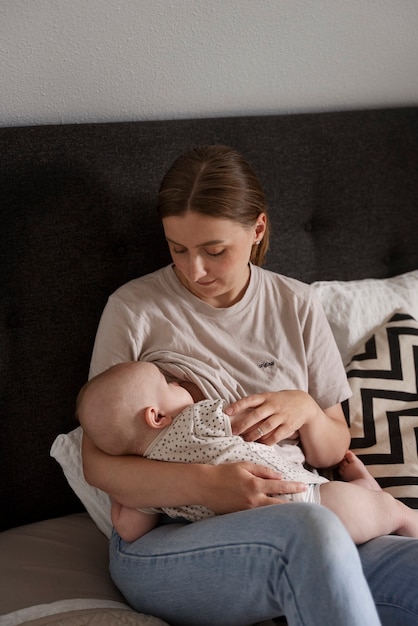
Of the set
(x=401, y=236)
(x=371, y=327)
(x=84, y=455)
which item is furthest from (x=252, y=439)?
(x=401, y=236)

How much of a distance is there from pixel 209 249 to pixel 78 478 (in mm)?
552

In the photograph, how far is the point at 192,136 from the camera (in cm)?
182

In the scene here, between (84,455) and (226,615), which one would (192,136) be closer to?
(84,455)

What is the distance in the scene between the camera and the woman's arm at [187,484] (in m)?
1.36

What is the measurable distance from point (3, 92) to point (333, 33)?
866 millimetres

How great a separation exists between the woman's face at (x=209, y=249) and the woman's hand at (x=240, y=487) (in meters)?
0.38

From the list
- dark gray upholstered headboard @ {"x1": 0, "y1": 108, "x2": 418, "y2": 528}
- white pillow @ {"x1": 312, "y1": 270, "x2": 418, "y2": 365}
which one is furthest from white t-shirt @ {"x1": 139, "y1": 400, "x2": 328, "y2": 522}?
white pillow @ {"x1": 312, "y1": 270, "x2": 418, "y2": 365}

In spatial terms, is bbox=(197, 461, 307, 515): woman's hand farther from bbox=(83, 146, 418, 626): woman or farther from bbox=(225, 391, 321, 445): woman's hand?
bbox=(225, 391, 321, 445): woman's hand

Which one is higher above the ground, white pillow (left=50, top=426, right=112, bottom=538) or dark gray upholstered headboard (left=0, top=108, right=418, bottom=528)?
dark gray upholstered headboard (left=0, top=108, right=418, bottom=528)

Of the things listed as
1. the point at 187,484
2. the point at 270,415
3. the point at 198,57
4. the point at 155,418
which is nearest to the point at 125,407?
the point at 155,418

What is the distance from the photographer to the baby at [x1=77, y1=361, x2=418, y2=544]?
4.65 feet

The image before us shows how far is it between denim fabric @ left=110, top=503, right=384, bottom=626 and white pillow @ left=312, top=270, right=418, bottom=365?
0.61 m

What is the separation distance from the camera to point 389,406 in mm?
1838

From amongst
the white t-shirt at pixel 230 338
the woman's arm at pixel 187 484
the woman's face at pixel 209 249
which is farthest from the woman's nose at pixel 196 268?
the woman's arm at pixel 187 484
